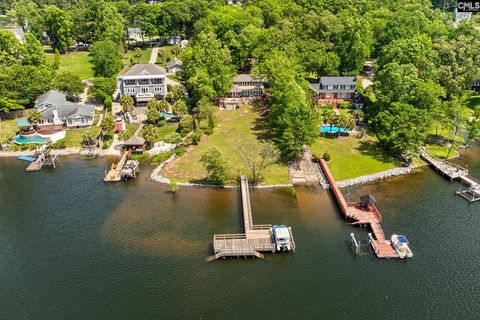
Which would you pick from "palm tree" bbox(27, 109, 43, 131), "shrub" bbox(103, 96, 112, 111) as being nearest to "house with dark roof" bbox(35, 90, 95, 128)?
"palm tree" bbox(27, 109, 43, 131)

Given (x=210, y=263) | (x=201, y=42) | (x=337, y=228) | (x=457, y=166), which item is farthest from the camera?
(x=201, y=42)

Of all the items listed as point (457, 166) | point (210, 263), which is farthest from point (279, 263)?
point (457, 166)

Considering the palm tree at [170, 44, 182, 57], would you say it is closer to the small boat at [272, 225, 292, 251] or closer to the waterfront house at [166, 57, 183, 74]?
the waterfront house at [166, 57, 183, 74]

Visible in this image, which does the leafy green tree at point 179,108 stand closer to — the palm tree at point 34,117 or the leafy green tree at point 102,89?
the leafy green tree at point 102,89

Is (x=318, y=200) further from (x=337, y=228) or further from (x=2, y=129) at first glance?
(x=2, y=129)

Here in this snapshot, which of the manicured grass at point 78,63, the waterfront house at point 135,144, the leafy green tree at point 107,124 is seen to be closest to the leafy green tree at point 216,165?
the waterfront house at point 135,144

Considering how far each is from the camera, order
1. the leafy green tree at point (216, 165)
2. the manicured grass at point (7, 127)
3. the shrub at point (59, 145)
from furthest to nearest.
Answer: the manicured grass at point (7, 127), the shrub at point (59, 145), the leafy green tree at point (216, 165)

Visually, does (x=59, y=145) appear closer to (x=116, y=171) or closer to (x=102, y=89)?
(x=116, y=171)
